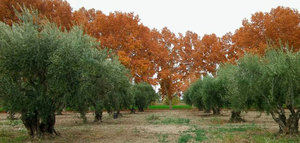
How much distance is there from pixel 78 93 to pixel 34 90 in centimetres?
212

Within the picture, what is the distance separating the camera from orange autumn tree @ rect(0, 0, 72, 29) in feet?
97.9

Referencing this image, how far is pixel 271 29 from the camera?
36.8m

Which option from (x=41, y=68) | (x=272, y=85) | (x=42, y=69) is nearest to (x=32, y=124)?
(x=42, y=69)

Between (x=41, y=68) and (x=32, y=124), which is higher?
(x=41, y=68)

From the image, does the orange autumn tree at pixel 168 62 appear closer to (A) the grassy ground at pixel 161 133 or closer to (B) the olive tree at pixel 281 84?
(A) the grassy ground at pixel 161 133

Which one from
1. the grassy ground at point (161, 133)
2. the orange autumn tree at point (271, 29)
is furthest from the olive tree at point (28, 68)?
the orange autumn tree at point (271, 29)

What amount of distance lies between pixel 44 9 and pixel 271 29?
32.9 meters

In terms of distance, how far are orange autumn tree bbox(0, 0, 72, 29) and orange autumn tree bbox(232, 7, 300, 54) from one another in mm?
26046

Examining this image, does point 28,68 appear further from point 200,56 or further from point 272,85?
point 200,56

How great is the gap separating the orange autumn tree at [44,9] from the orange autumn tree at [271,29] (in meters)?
26.0

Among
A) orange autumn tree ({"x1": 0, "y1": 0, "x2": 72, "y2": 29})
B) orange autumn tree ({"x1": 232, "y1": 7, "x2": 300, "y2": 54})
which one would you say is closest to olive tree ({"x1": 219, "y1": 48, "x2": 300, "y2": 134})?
orange autumn tree ({"x1": 232, "y1": 7, "x2": 300, "y2": 54})

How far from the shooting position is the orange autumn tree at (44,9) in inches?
1175

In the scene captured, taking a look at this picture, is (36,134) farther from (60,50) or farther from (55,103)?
(60,50)

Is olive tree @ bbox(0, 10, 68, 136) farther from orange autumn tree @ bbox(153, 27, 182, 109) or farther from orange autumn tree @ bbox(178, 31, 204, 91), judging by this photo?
orange autumn tree @ bbox(178, 31, 204, 91)
